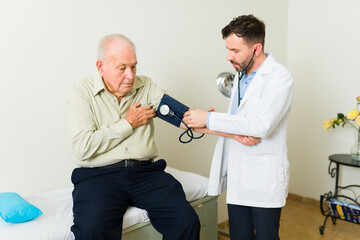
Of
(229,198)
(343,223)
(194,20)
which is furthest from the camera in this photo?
(343,223)

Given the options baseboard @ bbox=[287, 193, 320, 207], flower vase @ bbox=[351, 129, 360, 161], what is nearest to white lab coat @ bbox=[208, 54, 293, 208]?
flower vase @ bbox=[351, 129, 360, 161]

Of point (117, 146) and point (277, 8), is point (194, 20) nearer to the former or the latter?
point (277, 8)

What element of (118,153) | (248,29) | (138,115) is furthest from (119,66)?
(248,29)

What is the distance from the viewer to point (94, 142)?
1.59m

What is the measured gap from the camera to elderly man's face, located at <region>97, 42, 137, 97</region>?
1.66m

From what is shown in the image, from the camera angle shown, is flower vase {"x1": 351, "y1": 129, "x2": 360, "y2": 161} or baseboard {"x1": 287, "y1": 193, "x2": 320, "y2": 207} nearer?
flower vase {"x1": 351, "y1": 129, "x2": 360, "y2": 161}

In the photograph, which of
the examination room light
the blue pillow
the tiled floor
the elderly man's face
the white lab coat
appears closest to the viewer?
the blue pillow

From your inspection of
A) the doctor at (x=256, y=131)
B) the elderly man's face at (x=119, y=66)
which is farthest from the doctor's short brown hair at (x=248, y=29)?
the elderly man's face at (x=119, y=66)

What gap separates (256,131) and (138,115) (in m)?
0.59

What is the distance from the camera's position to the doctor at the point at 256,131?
1521 millimetres

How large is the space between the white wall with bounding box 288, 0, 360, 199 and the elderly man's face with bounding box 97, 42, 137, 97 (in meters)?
2.06

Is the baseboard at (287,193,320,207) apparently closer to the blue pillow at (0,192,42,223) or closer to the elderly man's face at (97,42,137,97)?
the elderly man's face at (97,42,137,97)

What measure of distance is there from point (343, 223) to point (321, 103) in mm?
1051

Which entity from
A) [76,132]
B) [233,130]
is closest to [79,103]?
[76,132]
